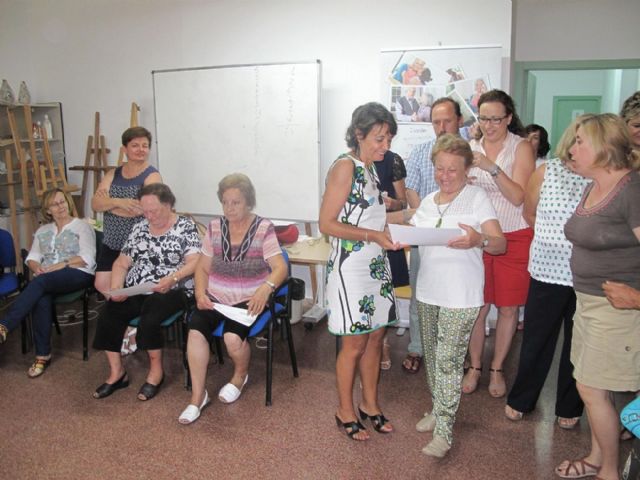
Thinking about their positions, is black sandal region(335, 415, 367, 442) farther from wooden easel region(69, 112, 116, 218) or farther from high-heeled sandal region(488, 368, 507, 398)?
wooden easel region(69, 112, 116, 218)

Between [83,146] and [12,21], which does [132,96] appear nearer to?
[83,146]

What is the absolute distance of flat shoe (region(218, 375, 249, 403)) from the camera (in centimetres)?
292

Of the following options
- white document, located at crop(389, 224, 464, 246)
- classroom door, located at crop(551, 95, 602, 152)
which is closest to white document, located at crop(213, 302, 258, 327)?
white document, located at crop(389, 224, 464, 246)

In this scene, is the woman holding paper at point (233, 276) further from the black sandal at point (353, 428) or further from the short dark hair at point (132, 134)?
the short dark hair at point (132, 134)

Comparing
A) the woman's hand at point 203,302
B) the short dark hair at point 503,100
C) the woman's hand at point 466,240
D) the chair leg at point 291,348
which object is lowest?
the chair leg at point 291,348

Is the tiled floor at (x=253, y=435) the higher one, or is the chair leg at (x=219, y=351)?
the chair leg at (x=219, y=351)

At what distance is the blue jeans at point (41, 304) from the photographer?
133 inches

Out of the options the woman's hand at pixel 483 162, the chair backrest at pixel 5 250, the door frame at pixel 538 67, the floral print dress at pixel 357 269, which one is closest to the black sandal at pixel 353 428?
the floral print dress at pixel 357 269

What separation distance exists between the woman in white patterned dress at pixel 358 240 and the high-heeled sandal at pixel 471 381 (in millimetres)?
823

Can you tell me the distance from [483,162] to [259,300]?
1259 mm

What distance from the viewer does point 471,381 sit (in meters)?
3.03

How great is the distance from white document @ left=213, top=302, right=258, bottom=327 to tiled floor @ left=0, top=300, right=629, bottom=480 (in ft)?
1.51

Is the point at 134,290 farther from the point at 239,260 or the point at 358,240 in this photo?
the point at 358,240

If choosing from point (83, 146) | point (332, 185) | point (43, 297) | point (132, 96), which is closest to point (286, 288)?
point (332, 185)
